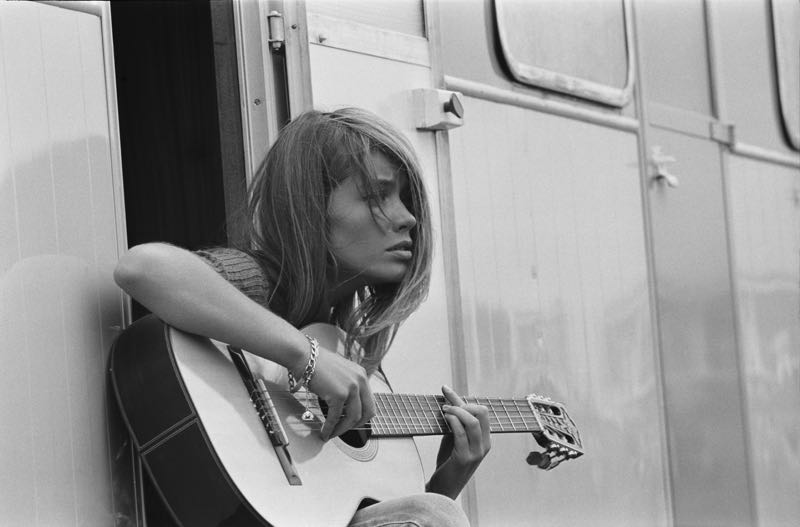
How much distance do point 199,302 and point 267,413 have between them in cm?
20

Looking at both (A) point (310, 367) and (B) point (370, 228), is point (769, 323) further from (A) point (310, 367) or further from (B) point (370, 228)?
(A) point (310, 367)

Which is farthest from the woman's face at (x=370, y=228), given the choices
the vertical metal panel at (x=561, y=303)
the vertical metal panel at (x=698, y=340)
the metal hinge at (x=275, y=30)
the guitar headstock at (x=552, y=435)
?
the vertical metal panel at (x=698, y=340)

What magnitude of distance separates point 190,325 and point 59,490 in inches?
12.5

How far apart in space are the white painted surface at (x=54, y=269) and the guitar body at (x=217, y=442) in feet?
0.26

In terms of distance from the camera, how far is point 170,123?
9.63 ft

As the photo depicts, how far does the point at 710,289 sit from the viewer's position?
3730mm

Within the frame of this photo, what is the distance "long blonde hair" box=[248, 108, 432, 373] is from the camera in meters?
2.15

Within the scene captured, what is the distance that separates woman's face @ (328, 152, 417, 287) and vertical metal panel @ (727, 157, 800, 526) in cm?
193

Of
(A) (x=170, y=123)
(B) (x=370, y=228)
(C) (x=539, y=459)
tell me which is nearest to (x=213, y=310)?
(B) (x=370, y=228)

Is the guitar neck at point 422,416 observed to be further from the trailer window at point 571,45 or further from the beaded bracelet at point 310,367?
the trailer window at point 571,45

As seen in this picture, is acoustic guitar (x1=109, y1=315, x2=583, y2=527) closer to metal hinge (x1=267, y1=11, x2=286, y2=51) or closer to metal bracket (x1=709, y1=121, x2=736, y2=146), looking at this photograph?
metal hinge (x1=267, y1=11, x2=286, y2=51)

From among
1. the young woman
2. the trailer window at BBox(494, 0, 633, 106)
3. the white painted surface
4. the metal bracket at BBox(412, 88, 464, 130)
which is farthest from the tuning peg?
the trailer window at BBox(494, 0, 633, 106)

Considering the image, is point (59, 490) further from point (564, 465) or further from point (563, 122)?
point (563, 122)

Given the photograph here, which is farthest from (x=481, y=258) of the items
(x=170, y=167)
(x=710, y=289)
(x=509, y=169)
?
(x=710, y=289)
